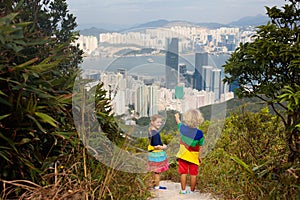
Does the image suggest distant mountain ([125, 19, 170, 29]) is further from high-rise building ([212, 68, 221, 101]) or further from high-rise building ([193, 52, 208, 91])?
high-rise building ([212, 68, 221, 101])

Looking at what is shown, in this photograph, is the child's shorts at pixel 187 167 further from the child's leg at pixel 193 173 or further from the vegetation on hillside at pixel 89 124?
the vegetation on hillside at pixel 89 124

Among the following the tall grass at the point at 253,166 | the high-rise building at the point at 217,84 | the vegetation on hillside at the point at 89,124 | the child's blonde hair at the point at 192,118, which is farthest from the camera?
the child's blonde hair at the point at 192,118

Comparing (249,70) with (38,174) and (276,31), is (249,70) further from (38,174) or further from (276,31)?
(38,174)

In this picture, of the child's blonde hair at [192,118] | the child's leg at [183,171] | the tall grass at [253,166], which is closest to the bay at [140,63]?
the child's blonde hair at [192,118]

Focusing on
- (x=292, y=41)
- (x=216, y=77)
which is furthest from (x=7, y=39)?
(x=292, y=41)

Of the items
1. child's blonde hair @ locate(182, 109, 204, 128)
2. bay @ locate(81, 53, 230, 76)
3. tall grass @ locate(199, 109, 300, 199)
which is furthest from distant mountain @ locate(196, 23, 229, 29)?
tall grass @ locate(199, 109, 300, 199)

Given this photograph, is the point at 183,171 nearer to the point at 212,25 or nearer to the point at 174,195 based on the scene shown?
the point at 174,195
